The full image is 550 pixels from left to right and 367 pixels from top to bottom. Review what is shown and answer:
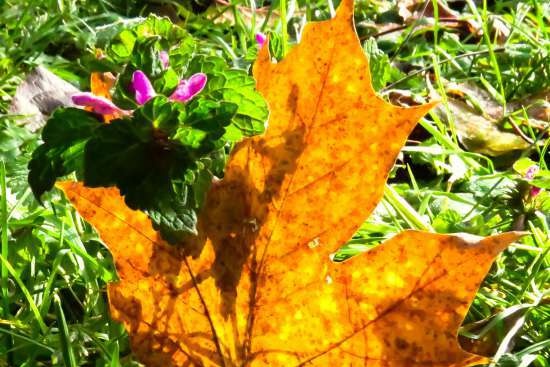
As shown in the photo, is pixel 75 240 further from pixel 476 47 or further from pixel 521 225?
pixel 476 47

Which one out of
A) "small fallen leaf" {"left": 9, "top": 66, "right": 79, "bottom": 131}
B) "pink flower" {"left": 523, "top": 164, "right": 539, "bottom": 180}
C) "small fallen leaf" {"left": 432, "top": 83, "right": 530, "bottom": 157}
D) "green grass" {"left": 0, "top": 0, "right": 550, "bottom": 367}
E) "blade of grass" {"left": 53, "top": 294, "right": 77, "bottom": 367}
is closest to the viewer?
"blade of grass" {"left": 53, "top": 294, "right": 77, "bottom": 367}

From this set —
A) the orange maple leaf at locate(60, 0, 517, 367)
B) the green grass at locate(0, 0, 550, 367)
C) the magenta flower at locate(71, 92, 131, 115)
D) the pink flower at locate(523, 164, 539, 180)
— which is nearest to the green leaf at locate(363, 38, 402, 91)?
the green grass at locate(0, 0, 550, 367)

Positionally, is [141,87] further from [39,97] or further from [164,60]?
[39,97]

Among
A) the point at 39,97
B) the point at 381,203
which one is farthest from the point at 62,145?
the point at 39,97

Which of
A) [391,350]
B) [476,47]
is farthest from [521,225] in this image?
[476,47]

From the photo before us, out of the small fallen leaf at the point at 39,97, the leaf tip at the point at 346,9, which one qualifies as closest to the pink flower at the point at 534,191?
the leaf tip at the point at 346,9

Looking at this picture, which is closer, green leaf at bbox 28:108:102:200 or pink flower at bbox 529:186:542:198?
green leaf at bbox 28:108:102:200

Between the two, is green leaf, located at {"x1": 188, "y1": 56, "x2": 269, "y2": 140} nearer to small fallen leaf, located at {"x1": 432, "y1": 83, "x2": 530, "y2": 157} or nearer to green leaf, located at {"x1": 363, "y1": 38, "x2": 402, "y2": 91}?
green leaf, located at {"x1": 363, "y1": 38, "x2": 402, "y2": 91}
